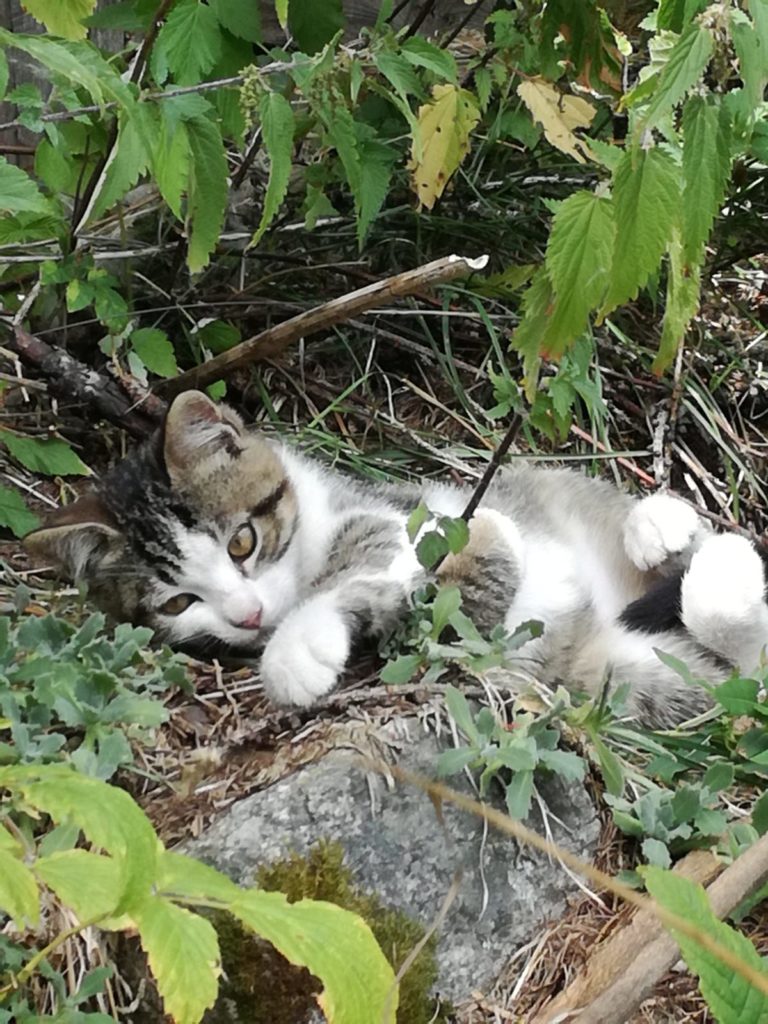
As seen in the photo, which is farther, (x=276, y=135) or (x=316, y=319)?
(x=316, y=319)

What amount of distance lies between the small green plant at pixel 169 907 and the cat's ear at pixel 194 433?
4.52 feet

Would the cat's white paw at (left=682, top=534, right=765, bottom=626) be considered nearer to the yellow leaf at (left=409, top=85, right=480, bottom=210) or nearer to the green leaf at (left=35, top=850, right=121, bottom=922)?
the yellow leaf at (left=409, top=85, right=480, bottom=210)

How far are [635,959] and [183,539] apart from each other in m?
1.38

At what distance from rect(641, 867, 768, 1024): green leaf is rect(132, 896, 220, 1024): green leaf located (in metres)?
0.37

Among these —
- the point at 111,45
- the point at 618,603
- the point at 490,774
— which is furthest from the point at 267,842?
the point at 111,45

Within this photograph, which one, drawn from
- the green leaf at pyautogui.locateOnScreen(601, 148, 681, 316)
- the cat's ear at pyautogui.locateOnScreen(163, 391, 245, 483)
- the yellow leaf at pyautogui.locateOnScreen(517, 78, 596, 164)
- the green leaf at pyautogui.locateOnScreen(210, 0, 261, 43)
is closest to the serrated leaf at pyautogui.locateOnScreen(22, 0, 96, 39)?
the green leaf at pyautogui.locateOnScreen(210, 0, 261, 43)

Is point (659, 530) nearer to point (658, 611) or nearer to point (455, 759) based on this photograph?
point (658, 611)

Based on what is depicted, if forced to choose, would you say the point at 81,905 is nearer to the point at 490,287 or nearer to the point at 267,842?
the point at 267,842

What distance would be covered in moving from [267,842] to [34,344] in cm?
170

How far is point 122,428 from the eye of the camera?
9.04 ft

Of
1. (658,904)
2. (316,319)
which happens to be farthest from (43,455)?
(658,904)

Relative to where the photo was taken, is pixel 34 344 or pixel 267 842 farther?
pixel 34 344

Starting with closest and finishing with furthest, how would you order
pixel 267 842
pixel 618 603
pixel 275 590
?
pixel 267 842 → pixel 275 590 → pixel 618 603

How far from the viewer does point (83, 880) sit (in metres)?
0.88
